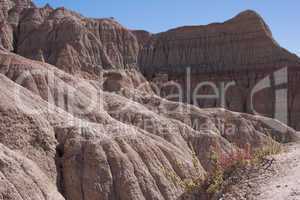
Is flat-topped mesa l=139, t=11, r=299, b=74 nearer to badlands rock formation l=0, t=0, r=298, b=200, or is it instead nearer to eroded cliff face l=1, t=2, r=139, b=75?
eroded cliff face l=1, t=2, r=139, b=75

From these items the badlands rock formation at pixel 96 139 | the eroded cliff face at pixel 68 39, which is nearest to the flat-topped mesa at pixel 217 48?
the eroded cliff face at pixel 68 39

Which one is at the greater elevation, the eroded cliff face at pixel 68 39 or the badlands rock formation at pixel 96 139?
the eroded cliff face at pixel 68 39

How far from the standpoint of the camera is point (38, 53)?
60.5 m

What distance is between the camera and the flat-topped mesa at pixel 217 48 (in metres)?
74.7

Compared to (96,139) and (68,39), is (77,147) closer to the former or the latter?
(96,139)

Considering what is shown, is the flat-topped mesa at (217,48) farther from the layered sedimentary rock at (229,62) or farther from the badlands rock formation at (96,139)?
the badlands rock formation at (96,139)

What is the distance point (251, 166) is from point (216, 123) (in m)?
28.1

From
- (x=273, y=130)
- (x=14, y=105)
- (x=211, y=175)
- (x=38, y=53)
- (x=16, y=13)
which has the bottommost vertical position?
(x=273, y=130)

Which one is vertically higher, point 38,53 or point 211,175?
point 38,53

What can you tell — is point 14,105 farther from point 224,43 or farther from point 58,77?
point 224,43

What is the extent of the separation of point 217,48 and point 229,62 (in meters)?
3.79

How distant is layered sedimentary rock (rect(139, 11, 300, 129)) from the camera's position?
68.6m

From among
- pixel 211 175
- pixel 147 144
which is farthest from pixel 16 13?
pixel 211 175

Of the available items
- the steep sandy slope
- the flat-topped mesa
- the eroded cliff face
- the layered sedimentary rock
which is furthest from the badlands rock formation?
the flat-topped mesa
